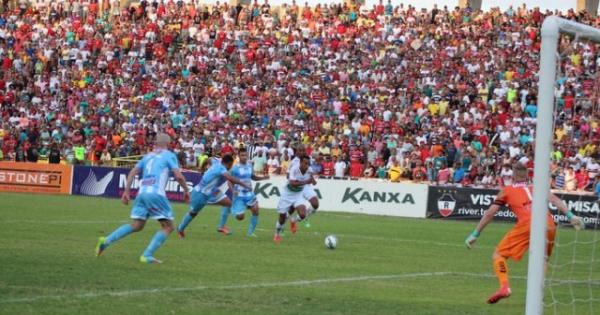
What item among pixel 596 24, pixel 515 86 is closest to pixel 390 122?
pixel 515 86

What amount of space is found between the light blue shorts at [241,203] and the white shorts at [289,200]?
75 cm

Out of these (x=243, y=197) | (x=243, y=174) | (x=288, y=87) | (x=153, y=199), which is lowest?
(x=243, y=197)

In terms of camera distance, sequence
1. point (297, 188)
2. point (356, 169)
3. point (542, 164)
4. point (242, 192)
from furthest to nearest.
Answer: point (356, 169) < point (242, 192) < point (297, 188) < point (542, 164)

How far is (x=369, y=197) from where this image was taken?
3684 cm

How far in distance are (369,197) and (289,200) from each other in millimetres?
12830

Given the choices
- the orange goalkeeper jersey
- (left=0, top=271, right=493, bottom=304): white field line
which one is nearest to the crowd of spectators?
(left=0, top=271, right=493, bottom=304): white field line

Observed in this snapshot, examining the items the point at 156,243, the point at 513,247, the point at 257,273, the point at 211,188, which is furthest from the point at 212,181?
the point at 513,247

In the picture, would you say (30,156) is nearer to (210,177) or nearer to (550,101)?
(210,177)

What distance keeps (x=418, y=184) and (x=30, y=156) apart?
631 inches

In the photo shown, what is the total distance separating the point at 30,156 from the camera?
144 feet

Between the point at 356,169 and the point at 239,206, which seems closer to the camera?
the point at 239,206

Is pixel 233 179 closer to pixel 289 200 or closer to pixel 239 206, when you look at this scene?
pixel 289 200

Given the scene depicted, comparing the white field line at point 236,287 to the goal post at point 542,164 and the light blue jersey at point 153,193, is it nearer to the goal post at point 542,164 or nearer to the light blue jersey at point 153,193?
the light blue jersey at point 153,193

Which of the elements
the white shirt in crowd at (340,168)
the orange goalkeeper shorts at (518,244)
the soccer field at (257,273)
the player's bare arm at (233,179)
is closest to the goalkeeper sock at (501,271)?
the orange goalkeeper shorts at (518,244)
